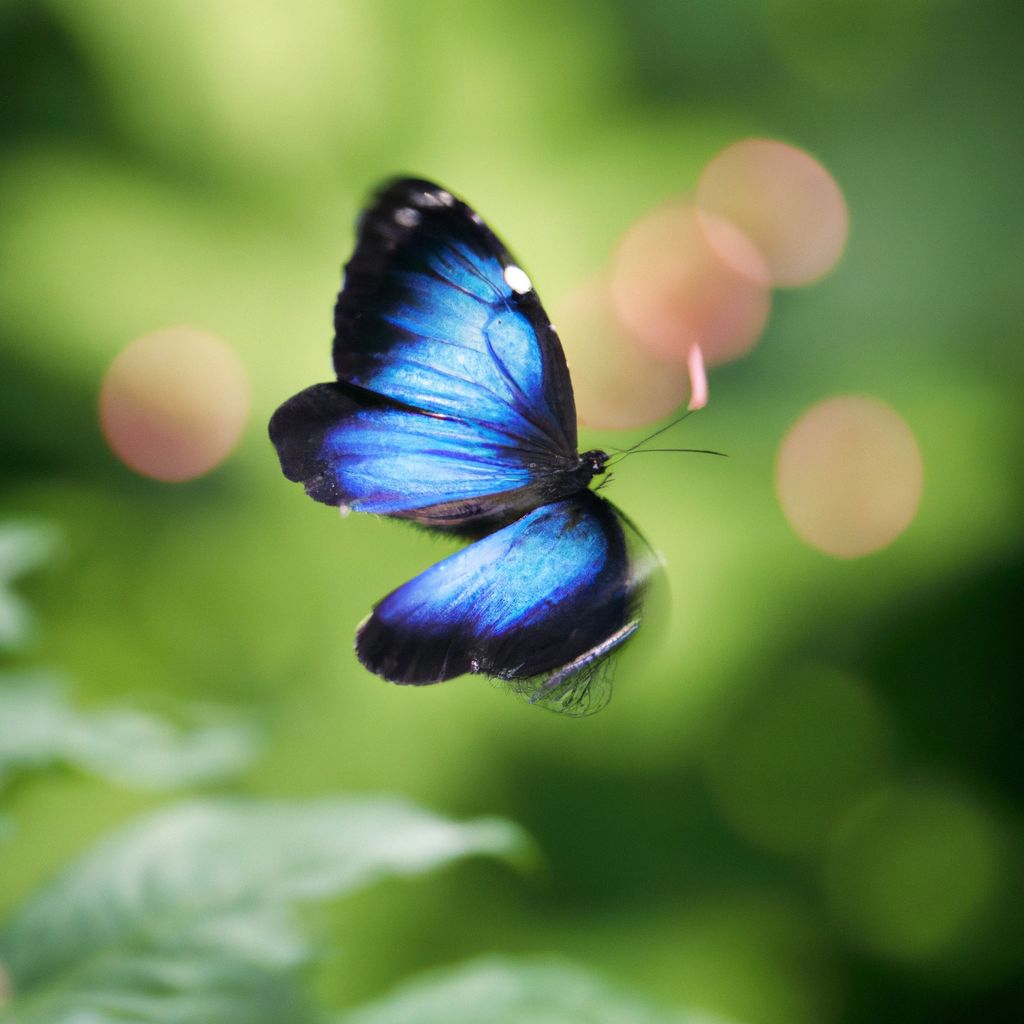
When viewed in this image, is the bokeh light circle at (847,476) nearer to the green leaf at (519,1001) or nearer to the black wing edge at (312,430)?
the green leaf at (519,1001)

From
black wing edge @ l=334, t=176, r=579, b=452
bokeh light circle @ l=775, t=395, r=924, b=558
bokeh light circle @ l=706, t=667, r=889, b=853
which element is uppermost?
bokeh light circle @ l=775, t=395, r=924, b=558

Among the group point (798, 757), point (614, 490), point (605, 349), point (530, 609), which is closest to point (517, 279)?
point (530, 609)

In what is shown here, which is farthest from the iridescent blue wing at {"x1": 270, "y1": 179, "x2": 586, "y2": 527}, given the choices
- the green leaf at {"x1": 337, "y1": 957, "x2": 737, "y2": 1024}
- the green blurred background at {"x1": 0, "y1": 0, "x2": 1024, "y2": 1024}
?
the green blurred background at {"x1": 0, "y1": 0, "x2": 1024, "y2": 1024}

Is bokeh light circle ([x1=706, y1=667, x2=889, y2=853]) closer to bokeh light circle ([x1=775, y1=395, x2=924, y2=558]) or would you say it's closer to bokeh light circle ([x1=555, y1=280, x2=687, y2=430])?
bokeh light circle ([x1=775, y1=395, x2=924, y2=558])

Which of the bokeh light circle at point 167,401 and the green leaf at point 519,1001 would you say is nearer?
the green leaf at point 519,1001

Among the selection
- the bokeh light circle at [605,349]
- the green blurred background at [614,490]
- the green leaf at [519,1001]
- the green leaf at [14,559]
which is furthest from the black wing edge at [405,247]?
the green blurred background at [614,490]

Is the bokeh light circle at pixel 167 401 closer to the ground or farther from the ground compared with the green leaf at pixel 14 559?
farther from the ground

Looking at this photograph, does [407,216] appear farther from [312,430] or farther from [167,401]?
[167,401]
